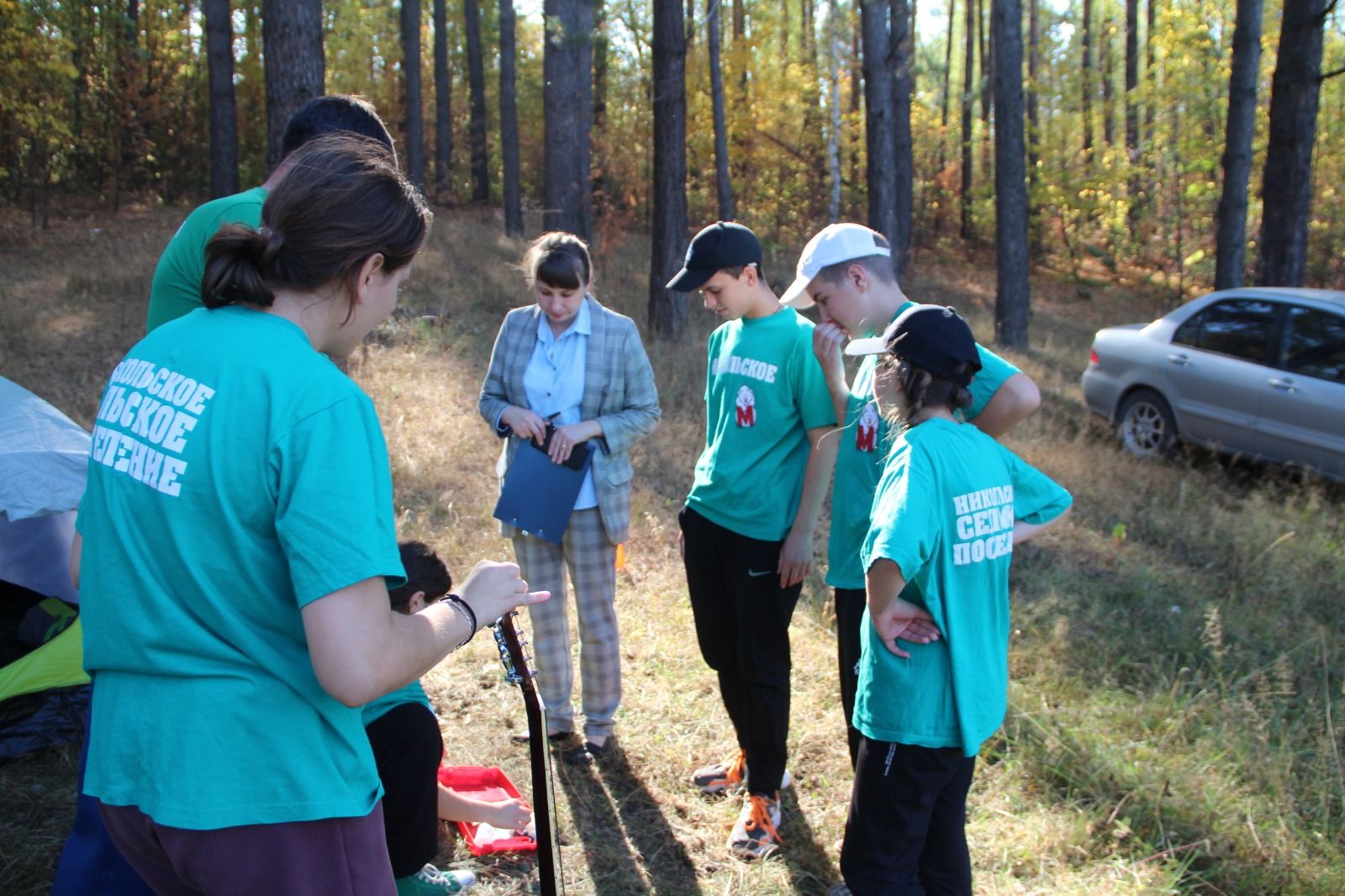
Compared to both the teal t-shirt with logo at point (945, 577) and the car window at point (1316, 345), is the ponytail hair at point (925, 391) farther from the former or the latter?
the car window at point (1316, 345)

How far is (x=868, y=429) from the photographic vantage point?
3035 mm

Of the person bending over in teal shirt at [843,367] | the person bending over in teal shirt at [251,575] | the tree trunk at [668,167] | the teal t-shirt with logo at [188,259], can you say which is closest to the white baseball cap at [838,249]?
the person bending over in teal shirt at [843,367]

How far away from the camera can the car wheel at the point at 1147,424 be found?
8.99 m

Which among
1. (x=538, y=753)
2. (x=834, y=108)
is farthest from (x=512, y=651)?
(x=834, y=108)

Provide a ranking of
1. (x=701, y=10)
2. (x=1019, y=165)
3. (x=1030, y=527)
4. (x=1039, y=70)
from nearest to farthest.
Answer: (x=1030, y=527) < (x=1019, y=165) < (x=701, y=10) < (x=1039, y=70)

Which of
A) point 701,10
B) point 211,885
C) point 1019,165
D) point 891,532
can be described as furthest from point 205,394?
point 701,10

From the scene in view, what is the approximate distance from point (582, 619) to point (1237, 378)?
21.7 feet

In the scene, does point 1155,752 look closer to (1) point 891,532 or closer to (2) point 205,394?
(1) point 891,532

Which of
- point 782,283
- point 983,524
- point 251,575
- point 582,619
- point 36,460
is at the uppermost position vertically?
point 251,575

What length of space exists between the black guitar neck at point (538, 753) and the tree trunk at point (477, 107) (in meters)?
23.4

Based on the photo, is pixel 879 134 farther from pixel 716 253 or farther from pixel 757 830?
pixel 757 830

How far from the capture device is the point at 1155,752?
3945mm

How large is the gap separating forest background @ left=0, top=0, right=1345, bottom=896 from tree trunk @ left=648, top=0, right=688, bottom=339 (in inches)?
2.4

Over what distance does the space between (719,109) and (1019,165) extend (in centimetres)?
537
